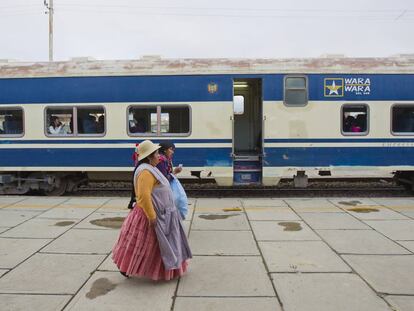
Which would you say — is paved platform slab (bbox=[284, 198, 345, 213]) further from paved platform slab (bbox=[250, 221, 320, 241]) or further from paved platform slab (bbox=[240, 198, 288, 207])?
paved platform slab (bbox=[250, 221, 320, 241])

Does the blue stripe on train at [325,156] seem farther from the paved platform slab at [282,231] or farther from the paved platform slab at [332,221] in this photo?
the paved platform slab at [282,231]

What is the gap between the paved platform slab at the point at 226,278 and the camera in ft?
15.4

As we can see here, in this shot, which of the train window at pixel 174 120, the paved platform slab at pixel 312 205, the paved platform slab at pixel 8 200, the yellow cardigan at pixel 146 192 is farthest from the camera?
the train window at pixel 174 120

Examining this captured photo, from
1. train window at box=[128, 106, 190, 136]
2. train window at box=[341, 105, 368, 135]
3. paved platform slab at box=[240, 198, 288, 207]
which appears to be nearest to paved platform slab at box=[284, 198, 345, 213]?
paved platform slab at box=[240, 198, 288, 207]

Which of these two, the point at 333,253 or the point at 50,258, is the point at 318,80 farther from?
the point at 50,258

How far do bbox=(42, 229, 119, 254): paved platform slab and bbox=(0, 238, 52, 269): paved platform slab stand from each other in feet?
0.61

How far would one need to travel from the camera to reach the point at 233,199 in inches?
407

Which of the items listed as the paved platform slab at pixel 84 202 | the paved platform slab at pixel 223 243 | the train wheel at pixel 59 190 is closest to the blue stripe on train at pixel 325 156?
the paved platform slab at pixel 223 243

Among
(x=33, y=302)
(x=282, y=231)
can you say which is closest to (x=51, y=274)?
(x=33, y=302)

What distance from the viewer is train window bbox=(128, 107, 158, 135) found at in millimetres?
10289

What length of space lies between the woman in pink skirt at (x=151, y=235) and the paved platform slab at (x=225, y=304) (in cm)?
48

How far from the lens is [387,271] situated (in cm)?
528

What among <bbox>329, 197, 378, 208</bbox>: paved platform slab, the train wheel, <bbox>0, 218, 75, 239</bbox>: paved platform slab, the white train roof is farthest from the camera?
the train wheel

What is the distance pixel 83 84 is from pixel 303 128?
528 cm
